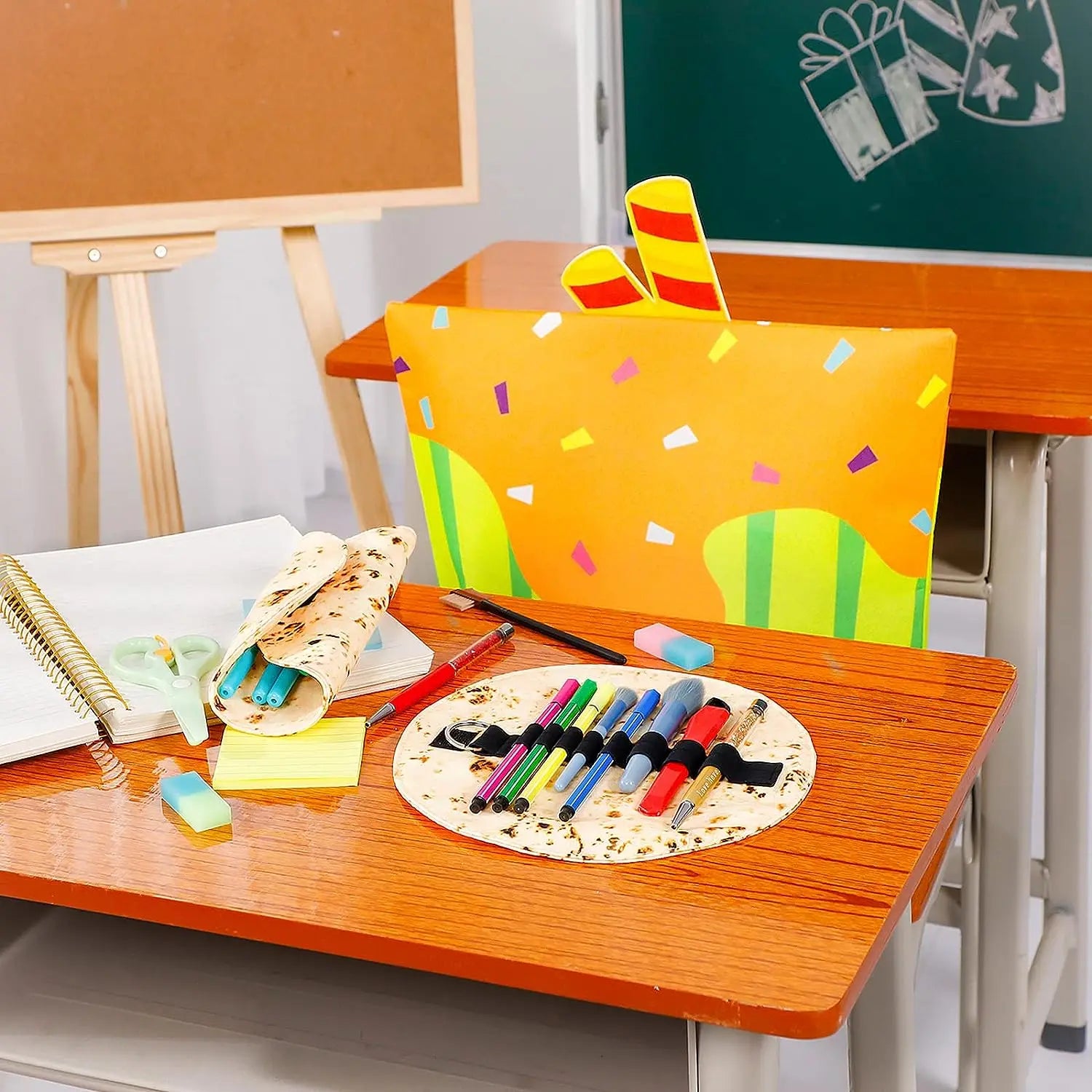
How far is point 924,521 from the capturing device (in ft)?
3.59

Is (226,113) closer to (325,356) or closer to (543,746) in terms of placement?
(325,356)

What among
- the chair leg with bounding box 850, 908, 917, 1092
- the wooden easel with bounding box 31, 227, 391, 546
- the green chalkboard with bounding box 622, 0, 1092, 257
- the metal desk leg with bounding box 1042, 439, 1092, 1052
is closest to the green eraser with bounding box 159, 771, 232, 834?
the chair leg with bounding box 850, 908, 917, 1092

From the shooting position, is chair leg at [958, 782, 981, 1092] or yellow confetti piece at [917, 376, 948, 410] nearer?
yellow confetti piece at [917, 376, 948, 410]

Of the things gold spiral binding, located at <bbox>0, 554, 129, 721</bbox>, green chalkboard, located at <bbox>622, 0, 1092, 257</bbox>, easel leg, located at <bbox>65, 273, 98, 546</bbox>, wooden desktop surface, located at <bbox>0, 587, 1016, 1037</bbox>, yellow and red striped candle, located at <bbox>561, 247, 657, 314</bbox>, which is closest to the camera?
wooden desktop surface, located at <bbox>0, 587, 1016, 1037</bbox>

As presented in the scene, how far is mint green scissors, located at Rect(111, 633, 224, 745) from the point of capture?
84cm

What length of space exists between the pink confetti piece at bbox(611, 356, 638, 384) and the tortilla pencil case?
0.89 ft

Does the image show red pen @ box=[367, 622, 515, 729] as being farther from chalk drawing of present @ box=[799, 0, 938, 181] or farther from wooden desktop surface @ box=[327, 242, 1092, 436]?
chalk drawing of present @ box=[799, 0, 938, 181]

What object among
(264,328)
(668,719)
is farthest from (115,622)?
(264,328)

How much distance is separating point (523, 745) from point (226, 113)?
3.49ft

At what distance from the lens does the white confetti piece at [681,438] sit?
1133mm

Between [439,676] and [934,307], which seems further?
[934,307]

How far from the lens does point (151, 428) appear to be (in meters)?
1.63

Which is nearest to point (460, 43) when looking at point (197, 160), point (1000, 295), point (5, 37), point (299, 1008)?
point (197, 160)

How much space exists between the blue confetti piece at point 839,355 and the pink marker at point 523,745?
1.11ft
